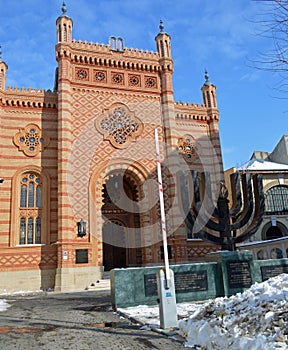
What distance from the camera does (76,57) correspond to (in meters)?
23.3

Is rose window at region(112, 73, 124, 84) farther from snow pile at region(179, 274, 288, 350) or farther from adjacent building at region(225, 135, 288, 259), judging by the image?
snow pile at region(179, 274, 288, 350)

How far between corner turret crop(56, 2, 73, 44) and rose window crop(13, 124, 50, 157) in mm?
6631

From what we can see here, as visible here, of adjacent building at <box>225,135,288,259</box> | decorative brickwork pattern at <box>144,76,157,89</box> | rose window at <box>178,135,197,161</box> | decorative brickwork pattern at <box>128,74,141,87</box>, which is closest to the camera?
decorative brickwork pattern at <box>128,74,141,87</box>

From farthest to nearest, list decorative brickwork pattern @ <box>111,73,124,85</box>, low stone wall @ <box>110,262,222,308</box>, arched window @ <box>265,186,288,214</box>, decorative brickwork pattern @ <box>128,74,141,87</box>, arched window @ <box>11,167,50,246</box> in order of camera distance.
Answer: arched window @ <box>265,186,288,214</box>, decorative brickwork pattern @ <box>128,74,141,87</box>, decorative brickwork pattern @ <box>111,73,124,85</box>, arched window @ <box>11,167,50,246</box>, low stone wall @ <box>110,262,222,308</box>

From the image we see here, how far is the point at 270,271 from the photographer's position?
1186cm

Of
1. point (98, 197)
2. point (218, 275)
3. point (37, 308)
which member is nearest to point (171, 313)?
point (218, 275)

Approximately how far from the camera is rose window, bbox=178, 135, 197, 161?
2548 centimetres

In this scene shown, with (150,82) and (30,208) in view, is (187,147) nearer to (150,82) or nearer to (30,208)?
(150,82)

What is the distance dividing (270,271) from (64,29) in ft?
68.6

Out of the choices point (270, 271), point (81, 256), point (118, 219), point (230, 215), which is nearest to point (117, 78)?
point (118, 219)

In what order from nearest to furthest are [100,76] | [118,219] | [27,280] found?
[27,280] → [100,76] → [118,219]

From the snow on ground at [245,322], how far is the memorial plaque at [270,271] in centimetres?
491

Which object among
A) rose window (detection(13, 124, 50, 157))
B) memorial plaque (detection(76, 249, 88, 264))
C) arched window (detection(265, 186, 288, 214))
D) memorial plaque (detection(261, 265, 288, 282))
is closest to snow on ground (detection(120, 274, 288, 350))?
memorial plaque (detection(261, 265, 288, 282))

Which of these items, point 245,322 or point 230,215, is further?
point 230,215
